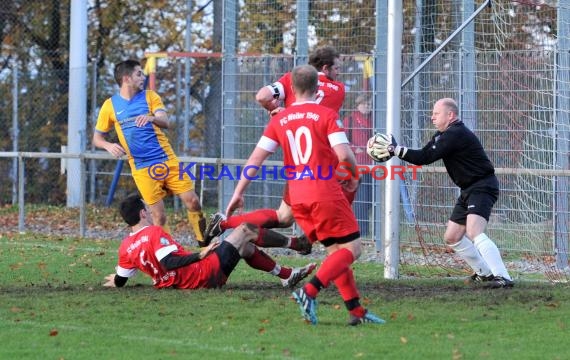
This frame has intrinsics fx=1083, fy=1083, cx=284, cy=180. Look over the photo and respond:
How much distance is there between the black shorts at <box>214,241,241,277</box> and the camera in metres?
9.77


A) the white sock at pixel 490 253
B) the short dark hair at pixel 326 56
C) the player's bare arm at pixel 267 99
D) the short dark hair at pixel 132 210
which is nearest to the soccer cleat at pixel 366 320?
the white sock at pixel 490 253

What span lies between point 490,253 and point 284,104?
8.09ft

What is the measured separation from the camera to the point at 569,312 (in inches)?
347

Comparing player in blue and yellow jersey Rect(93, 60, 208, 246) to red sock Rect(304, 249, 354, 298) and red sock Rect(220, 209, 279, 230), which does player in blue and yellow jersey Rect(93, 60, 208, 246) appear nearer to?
red sock Rect(220, 209, 279, 230)

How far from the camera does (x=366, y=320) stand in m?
8.23

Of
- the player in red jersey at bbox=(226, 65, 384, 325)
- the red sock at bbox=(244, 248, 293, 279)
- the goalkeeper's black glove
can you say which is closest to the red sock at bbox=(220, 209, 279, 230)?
the red sock at bbox=(244, 248, 293, 279)

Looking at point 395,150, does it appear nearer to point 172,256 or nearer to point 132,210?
point 172,256

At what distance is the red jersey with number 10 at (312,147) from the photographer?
8.09 meters

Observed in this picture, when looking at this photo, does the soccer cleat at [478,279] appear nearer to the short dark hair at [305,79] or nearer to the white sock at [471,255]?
the white sock at [471,255]

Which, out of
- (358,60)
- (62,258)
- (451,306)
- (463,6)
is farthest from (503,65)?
(62,258)

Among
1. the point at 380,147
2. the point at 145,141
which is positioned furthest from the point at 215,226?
the point at 145,141

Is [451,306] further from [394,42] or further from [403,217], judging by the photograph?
[403,217]

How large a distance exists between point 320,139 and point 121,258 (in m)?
2.69

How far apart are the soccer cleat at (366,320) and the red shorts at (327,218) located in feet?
2.05
